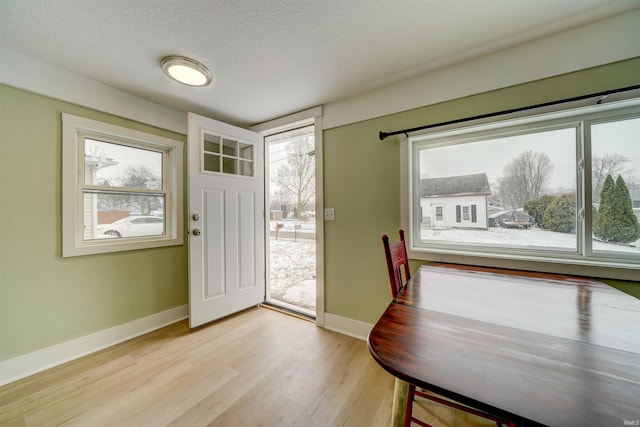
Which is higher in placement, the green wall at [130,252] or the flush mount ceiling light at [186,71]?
the flush mount ceiling light at [186,71]

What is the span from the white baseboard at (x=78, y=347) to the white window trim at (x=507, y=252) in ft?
8.24

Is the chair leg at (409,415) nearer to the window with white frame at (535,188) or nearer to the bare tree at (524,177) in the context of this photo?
the window with white frame at (535,188)

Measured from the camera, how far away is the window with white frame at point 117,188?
5.86ft

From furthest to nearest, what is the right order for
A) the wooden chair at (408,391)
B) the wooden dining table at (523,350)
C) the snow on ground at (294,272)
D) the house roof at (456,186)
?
the snow on ground at (294,272) → the house roof at (456,186) → the wooden chair at (408,391) → the wooden dining table at (523,350)

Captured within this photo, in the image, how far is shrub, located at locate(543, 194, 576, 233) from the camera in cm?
144

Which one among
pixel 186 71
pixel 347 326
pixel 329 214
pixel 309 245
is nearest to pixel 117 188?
pixel 186 71

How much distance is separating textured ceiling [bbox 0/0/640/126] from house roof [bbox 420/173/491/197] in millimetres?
854

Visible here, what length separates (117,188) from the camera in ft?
6.69

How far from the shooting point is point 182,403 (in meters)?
1.35

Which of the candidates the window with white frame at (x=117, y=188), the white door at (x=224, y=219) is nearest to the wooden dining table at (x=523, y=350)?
the white door at (x=224, y=219)

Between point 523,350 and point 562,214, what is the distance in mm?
1347

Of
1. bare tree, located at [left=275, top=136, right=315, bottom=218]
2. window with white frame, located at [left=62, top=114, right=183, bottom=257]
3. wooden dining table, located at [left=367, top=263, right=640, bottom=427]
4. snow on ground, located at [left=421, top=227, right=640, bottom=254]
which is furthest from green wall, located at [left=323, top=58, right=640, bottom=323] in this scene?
bare tree, located at [left=275, top=136, right=315, bottom=218]

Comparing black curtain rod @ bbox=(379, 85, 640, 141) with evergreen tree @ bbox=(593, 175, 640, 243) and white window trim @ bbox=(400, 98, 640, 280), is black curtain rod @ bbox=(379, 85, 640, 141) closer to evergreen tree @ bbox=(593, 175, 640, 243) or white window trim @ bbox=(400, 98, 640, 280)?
white window trim @ bbox=(400, 98, 640, 280)

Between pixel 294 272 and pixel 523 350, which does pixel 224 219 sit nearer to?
pixel 294 272
